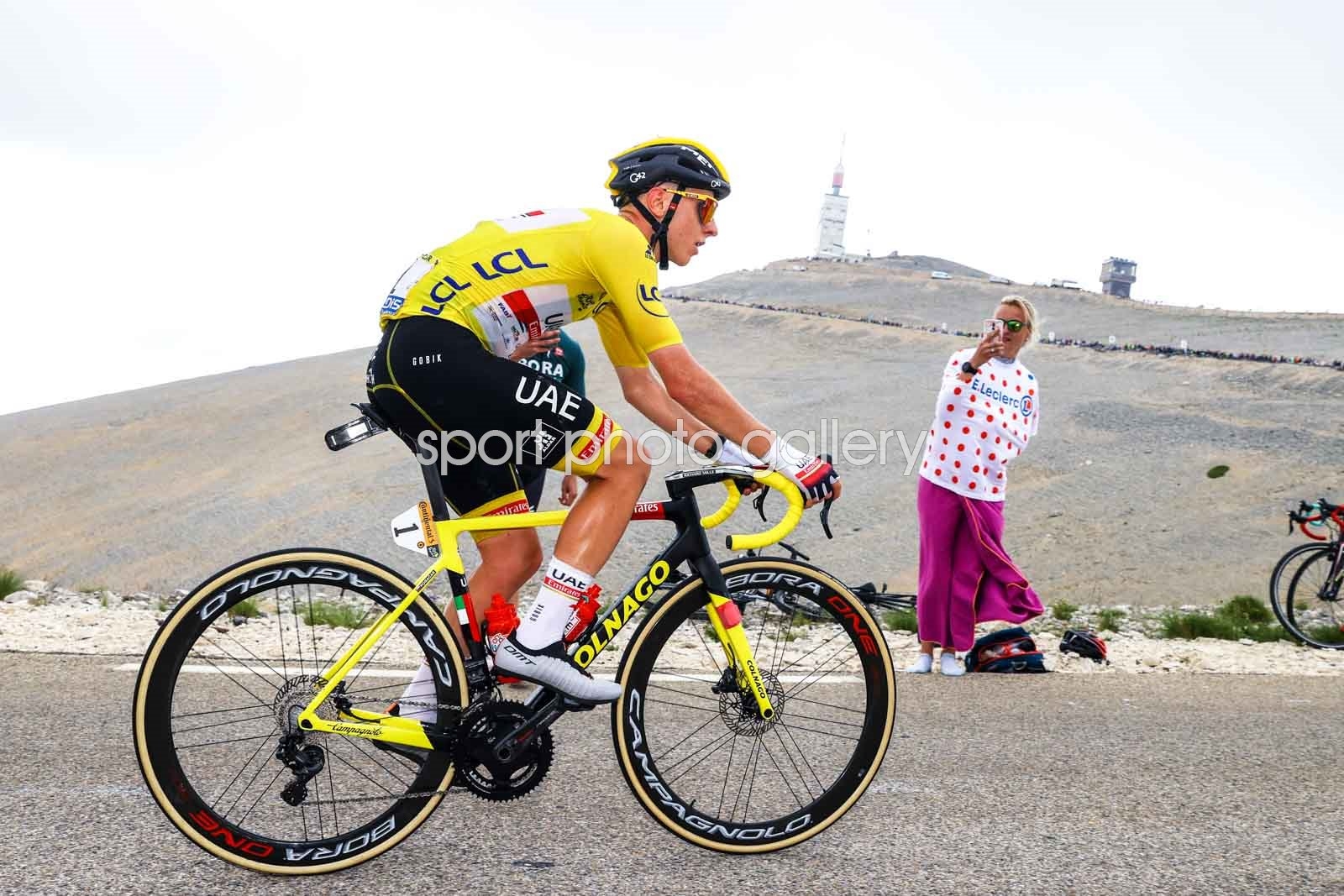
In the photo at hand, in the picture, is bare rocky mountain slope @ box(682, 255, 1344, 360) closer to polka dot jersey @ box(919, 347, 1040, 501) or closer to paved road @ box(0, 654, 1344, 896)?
polka dot jersey @ box(919, 347, 1040, 501)

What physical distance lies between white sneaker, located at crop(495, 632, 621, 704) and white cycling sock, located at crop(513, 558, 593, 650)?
0.08 ft

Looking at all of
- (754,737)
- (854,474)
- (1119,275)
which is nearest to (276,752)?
(754,737)

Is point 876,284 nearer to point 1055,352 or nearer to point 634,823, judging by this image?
point 1055,352

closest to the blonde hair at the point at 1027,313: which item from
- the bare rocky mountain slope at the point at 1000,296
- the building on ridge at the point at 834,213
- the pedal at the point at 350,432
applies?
the pedal at the point at 350,432

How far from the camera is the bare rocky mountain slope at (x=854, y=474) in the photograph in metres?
14.9

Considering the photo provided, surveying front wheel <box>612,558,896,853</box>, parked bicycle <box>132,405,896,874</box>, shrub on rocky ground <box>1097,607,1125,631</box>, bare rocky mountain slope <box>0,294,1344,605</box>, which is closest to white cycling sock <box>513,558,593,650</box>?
parked bicycle <box>132,405,896,874</box>

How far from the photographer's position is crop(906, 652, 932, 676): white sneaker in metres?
6.13

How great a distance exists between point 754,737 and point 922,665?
3281 mm

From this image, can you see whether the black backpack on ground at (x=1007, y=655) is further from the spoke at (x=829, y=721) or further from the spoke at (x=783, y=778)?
the spoke at (x=783, y=778)

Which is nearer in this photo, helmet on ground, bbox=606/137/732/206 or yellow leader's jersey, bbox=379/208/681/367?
yellow leader's jersey, bbox=379/208/681/367

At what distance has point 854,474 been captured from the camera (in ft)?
65.1

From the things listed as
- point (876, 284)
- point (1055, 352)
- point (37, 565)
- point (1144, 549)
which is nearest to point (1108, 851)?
point (1144, 549)

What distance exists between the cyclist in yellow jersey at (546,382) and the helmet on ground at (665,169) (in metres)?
0.17

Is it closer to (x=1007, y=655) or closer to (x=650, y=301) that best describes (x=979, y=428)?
(x=1007, y=655)
